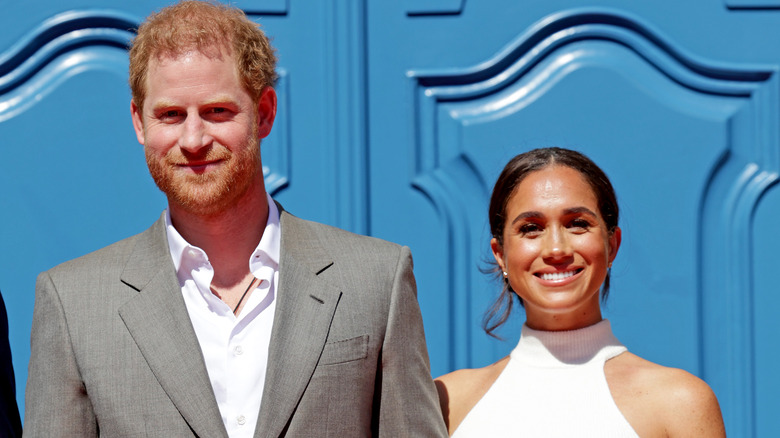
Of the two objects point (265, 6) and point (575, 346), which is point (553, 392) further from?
point (265, 6)

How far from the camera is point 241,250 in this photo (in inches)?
78.4

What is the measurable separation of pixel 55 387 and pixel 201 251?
0.36 meters

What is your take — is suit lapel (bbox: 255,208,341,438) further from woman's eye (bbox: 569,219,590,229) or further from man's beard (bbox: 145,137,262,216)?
woman's eye (bbox: 569,219,590,229)

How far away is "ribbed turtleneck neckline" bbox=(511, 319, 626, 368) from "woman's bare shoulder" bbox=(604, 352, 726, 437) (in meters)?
0.08

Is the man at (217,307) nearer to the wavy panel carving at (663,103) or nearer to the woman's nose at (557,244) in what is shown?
the woman's nose at (557,244)

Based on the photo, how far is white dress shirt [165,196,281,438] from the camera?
185 centimetres

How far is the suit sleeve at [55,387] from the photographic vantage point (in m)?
1.82

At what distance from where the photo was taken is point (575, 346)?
218 cm

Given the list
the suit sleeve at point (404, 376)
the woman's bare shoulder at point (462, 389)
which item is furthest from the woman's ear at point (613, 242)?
the suit sleeve at point (404, 376)

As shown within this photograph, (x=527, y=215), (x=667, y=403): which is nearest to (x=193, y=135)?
(x=527, y=215)

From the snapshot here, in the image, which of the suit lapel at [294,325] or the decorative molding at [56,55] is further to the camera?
the decorative molding at [56,55]

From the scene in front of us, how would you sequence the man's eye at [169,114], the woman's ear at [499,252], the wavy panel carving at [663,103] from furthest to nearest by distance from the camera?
1. the wavy panel carving at [663,103]
2. the woman's ear at [499,252]
3. the man's eye at [169,114]

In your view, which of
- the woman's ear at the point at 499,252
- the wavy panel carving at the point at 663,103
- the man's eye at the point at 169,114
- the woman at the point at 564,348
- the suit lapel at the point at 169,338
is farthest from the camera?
the wavy panel carving at the point at 663,103

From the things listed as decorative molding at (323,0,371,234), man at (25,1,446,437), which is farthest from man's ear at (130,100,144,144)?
decorative molding at (323,0,371,234)
